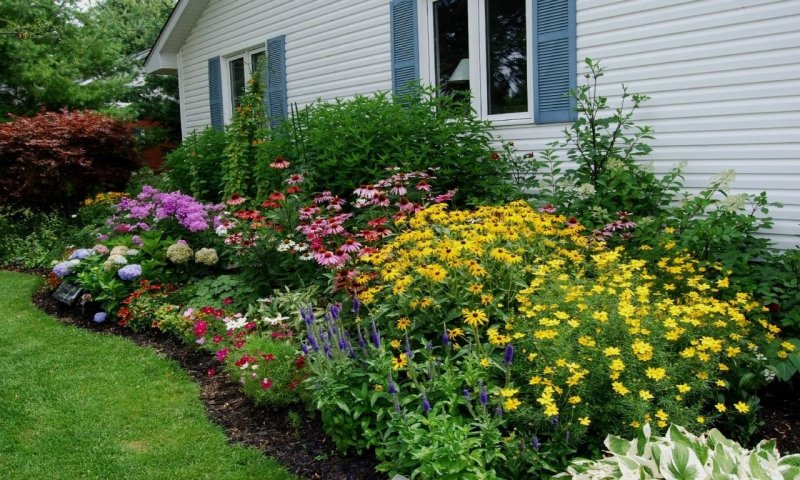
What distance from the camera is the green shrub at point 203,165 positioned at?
8164 mm

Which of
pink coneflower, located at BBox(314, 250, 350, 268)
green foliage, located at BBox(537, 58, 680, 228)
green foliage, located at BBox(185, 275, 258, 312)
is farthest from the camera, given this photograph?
green foliage, located at BBox(185, 275, 258, 312)

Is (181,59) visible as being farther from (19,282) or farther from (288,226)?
(288,226)

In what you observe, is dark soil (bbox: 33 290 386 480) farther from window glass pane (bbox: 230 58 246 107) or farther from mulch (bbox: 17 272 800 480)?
window glass pane (bbox: 230 58 246 107)

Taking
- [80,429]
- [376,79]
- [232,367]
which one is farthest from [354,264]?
[376,79]

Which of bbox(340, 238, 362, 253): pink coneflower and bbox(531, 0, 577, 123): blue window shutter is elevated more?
bbox(531, 0, 577, 123): blue window shutter

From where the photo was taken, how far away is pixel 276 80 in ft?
31.1

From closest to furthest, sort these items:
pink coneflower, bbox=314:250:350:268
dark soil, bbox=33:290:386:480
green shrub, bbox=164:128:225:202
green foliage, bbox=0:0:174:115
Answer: dark soil, bbox=33:290:386:480 < pink coneflower, bbox=314:250:350:268 < green shrub, bbox=164:128:225:202 < green foliage, bbox=0:0:174:115

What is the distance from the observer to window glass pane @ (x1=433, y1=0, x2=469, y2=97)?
22.0 ft

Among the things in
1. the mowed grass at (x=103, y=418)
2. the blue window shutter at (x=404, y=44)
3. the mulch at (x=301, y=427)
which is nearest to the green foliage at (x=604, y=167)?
the mulch at (x=301, y=427)

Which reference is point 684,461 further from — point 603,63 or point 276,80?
point 276,80

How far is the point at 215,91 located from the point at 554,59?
703 centimetres

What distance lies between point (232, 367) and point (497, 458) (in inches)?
75.8

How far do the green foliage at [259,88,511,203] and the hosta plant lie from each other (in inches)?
134

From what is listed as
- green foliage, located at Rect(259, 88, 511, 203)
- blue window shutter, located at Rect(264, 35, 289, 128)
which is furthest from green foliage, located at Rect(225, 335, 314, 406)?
blue window shutter, located at Rect(264, 35, 289, 128)
